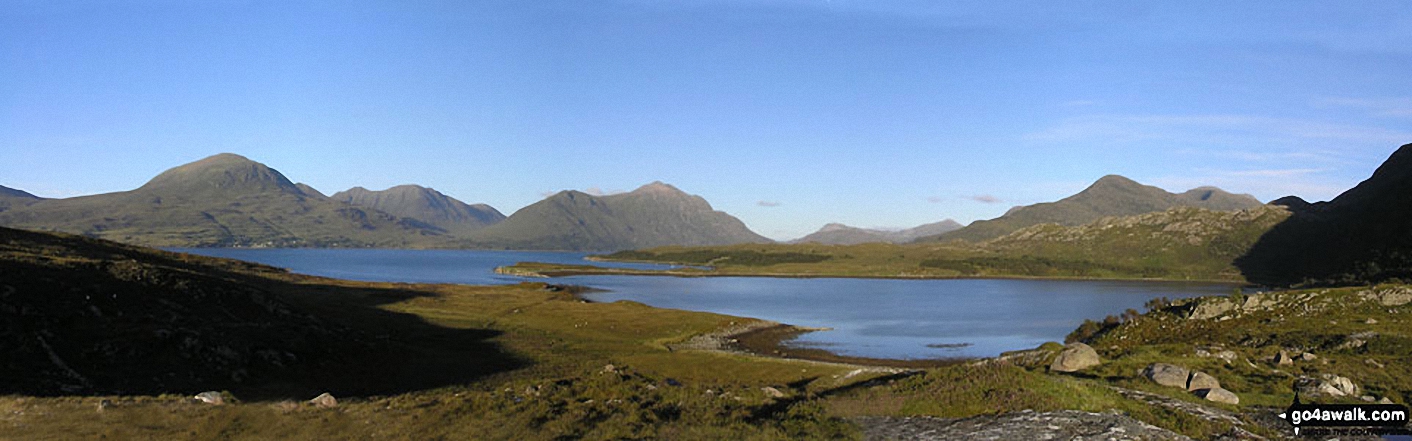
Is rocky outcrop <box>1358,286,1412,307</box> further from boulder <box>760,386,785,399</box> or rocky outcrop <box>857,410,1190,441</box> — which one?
boulder <box>760,386,785,399</box>

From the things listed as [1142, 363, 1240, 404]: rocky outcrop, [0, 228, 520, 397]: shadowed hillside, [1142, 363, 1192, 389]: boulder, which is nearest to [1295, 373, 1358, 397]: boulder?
[1142, 363, 1240, 404]: rocky outcrop

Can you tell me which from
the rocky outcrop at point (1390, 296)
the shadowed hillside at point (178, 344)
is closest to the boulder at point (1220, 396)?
the rocky outcrop at point (1390, 296)

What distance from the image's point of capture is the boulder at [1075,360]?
33375 millimetres

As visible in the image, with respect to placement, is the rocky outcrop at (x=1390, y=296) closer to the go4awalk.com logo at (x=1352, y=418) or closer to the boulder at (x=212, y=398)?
the go4awalk.com logo at (x=1352, y=418)

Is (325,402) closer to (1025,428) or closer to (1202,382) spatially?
(1025,428)

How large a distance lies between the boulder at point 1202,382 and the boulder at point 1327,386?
3114mm

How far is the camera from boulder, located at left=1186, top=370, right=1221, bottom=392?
27.1 m

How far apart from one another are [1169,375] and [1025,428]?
11.0 metres

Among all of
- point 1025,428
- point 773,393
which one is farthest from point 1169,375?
point 773,393

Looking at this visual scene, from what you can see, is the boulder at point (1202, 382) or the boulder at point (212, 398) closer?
the boulder at point (1202, 382)

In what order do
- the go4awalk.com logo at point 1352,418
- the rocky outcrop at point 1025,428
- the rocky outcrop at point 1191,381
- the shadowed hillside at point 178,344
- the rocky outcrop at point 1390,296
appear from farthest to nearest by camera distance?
the rocky outcrop at point 1390,296, the shadowed hillside at point 178,344, the rocky outcrop at point 1191,381, the go4awalk.com logo at point 1352,418, the rocky outcrop at point 1025,428

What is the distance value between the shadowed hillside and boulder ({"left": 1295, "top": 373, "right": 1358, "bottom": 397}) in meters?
45.0

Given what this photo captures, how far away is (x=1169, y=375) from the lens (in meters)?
28.5

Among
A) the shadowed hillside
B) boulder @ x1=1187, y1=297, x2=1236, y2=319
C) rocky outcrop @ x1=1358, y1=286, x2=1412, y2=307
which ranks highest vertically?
rocky outcrop @ x1=1358, y1=286, x2=1412, y2=307
